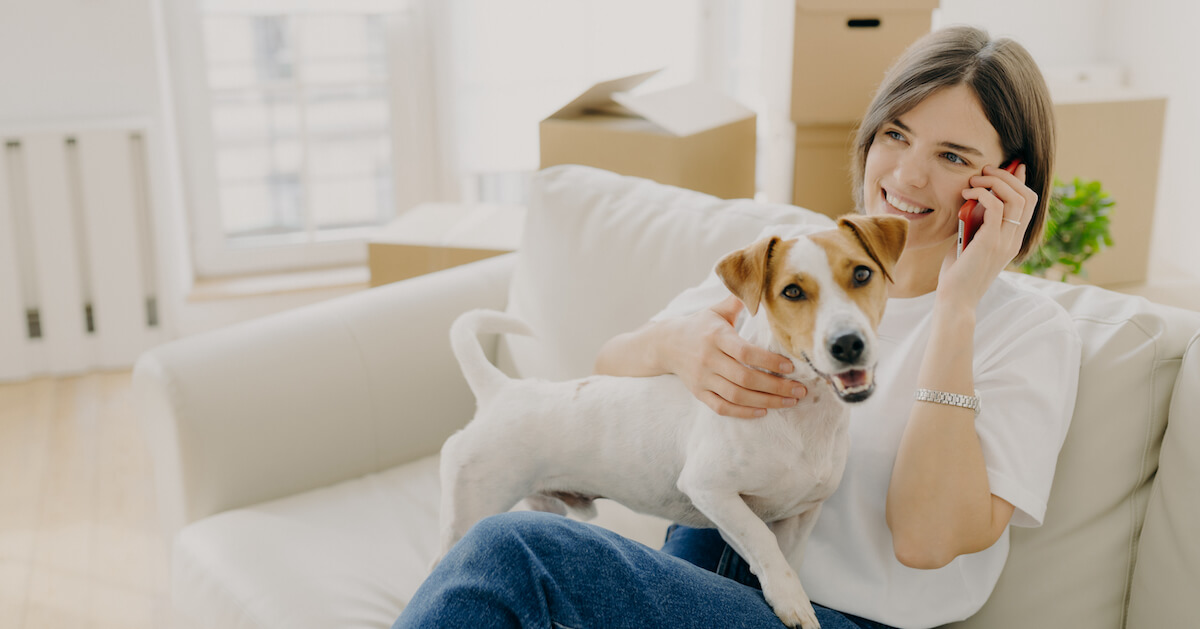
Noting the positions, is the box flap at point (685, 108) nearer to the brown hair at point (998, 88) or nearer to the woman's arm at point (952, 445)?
the brown hair at point (998, 88)

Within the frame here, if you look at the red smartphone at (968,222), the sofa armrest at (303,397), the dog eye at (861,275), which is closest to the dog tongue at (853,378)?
the dog eye at (861,275)

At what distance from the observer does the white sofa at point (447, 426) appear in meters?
1.15

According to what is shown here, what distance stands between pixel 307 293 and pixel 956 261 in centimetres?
276

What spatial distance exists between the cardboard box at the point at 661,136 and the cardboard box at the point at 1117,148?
1016mm

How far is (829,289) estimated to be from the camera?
0.98 m

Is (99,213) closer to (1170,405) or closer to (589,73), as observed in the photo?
(589,73)

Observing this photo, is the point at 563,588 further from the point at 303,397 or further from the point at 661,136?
the point at 661,136

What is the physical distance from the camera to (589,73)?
140 inches

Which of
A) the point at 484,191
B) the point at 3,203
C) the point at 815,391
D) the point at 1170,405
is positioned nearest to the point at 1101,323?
the point at 1170,405

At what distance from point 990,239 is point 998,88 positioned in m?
0.20

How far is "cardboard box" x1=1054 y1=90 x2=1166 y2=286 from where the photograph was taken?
8.83ft

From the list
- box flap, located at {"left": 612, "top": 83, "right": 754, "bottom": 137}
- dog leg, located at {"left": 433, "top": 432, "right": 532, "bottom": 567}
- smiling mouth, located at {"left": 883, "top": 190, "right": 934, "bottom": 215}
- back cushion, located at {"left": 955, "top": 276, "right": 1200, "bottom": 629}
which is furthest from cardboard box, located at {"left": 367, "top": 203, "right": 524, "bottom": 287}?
back cushion, located at {"left": 955, "top": 276, "right": 1200, "bottom": 629}

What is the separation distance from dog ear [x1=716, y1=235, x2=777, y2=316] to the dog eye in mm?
92

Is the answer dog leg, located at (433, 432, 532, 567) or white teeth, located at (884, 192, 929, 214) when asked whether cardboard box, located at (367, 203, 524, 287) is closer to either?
dog leg, located at (433, 432, 532, 567)
